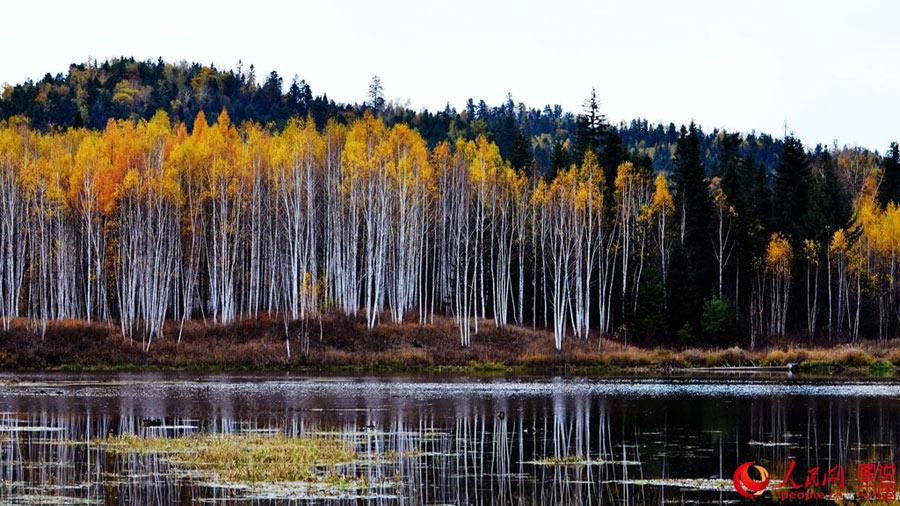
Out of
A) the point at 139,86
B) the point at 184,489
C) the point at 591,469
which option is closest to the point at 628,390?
the point at 591,469

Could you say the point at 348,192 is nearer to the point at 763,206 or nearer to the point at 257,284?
the point at 257,284

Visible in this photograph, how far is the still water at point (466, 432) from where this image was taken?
2062 centimetres

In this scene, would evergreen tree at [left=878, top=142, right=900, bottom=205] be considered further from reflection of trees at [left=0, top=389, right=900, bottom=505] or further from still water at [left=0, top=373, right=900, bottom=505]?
reflection of trees at [left=0, top=389, right=900, bottom=505]

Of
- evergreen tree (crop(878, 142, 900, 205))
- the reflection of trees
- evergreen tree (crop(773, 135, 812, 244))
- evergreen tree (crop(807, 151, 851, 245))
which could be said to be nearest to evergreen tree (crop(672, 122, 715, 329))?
evergreen tree (crop(773, 135, 812, 244))

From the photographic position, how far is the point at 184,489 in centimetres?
2045

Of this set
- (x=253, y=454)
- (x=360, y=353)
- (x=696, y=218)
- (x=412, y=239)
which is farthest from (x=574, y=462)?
(x=696, y=218)

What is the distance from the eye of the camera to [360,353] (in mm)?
64000

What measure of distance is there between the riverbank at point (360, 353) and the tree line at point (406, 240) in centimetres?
146

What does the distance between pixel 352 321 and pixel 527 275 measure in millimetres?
17082

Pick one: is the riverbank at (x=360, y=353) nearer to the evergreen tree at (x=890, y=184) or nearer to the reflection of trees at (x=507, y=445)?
the reflection of trees at (x=507, y=445)

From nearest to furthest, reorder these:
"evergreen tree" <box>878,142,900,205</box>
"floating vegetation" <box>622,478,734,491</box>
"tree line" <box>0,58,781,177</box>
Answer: "floating vegetation" <box>622,478,734,491</box> → "evergreen tree" <box>878,142,900,205</box> → "tree line" <box>0,58,781,177</box>

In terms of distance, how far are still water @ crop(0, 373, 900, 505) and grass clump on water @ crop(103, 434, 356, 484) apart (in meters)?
0.57

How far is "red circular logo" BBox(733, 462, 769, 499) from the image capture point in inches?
811

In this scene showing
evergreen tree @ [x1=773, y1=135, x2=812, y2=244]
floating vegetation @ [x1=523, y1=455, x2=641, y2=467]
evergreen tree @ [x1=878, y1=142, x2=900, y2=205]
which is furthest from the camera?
evergreen tree @ [x1=878, y1=142, x2=900, y2=205]
